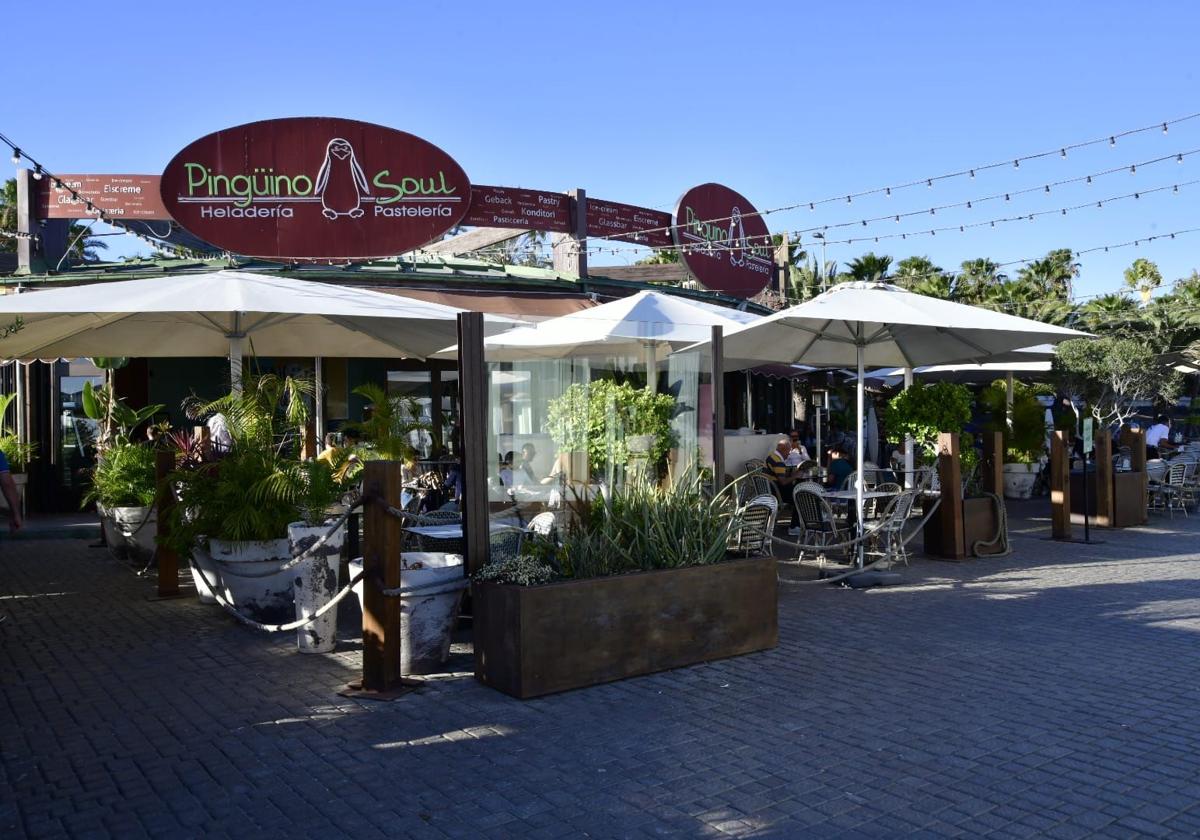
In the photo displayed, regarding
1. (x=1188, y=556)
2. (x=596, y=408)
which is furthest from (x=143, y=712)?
(x=1188, y=556)

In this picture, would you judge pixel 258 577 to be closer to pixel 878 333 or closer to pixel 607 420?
pixel 607 420

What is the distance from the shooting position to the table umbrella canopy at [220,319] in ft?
23.4

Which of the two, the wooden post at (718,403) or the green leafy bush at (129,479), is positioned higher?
the wooden post at (718,403)

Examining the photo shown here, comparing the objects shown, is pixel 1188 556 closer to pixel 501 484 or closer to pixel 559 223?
pixel 501 484

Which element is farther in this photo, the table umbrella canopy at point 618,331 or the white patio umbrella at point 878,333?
the white patio umbrella at point 878,333

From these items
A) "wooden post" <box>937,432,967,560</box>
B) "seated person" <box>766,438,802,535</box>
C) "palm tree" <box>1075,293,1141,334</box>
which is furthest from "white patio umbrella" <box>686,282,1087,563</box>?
"palm tree" <box>1075,293,1141,334</box>

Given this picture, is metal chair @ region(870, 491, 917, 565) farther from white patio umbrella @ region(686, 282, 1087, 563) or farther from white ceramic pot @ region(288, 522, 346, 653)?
white ceramic pot @ region(288, 522, 346, 653)

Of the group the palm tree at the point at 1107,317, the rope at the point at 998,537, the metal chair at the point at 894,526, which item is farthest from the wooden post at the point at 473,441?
the palm tree at the point at 1107,317

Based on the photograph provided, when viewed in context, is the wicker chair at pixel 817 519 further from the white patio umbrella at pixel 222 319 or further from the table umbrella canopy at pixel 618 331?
the white patio umbrella at pixel 222 319

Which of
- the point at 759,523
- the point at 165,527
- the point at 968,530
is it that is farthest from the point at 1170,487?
the point at 165,527

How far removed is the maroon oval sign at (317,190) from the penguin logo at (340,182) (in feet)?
0.05

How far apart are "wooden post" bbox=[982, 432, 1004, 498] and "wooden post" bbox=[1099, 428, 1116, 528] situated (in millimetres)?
3133

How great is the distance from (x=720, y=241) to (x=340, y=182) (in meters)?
7.25

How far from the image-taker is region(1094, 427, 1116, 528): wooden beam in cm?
1254
